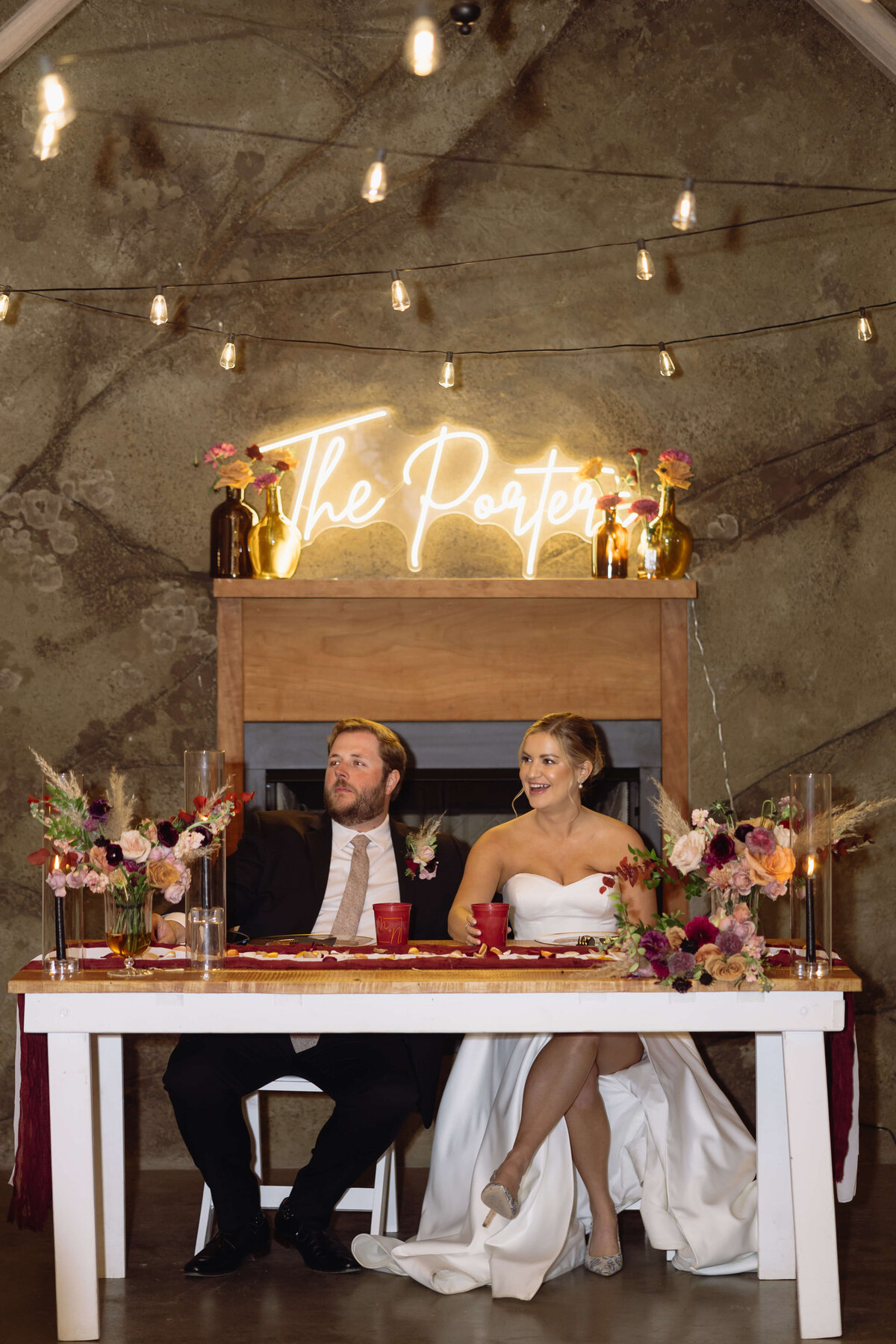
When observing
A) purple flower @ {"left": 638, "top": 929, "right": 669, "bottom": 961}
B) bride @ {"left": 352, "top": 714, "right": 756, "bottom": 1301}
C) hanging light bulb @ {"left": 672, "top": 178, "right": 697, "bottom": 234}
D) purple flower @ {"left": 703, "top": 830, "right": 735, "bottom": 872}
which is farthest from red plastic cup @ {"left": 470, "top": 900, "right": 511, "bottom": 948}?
hanging light bulb @ {"left": 672, "top": 178, "right": 697, "bottom": 234}

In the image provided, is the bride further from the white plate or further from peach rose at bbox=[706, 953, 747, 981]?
peach rose at bbox=[706, 953, 747, 981]

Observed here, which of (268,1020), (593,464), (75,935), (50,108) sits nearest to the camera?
(268,1020)

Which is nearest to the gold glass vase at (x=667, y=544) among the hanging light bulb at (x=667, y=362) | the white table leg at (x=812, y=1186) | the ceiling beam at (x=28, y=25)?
the hanging light bulb at (x=667, y=362)

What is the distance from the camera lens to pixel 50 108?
2.97m

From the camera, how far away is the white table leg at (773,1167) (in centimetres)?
292

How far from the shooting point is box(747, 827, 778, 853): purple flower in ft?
8.69

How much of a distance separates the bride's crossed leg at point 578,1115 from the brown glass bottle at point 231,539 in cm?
179

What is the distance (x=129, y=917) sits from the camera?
2.81 meters

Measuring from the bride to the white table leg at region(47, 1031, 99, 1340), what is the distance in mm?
677

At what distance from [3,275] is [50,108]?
120 cm

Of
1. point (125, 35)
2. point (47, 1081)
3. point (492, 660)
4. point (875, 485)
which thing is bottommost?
point (47, 1081)

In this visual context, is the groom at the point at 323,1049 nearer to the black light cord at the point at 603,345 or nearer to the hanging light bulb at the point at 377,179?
the black light cord at the point at 603,345

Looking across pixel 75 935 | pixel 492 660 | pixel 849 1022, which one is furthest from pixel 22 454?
pixel 849 1022

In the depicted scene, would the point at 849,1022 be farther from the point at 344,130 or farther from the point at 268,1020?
the point at 344,130
